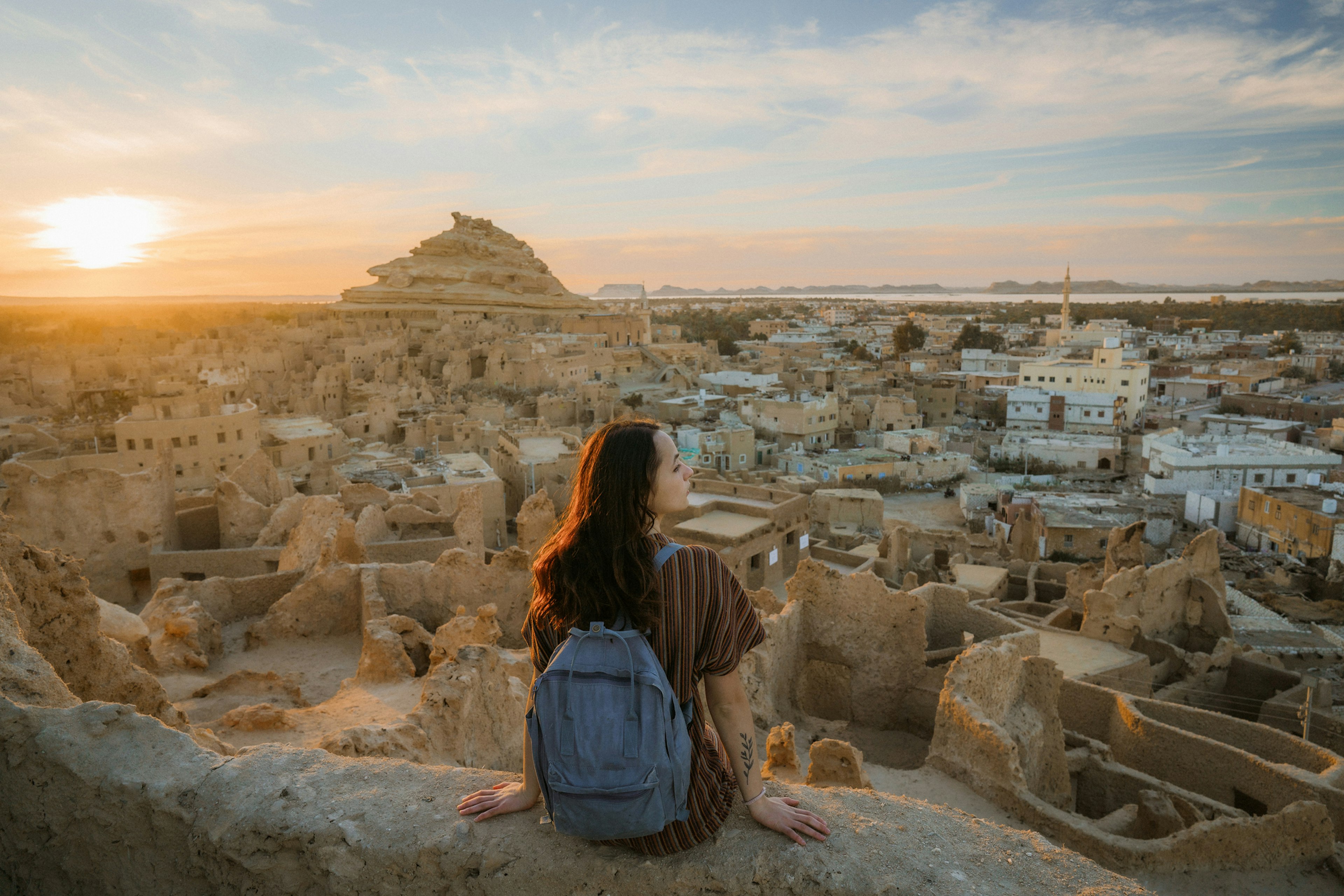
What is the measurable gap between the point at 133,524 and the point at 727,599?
12.2 meters

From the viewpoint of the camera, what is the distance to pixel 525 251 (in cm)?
7656

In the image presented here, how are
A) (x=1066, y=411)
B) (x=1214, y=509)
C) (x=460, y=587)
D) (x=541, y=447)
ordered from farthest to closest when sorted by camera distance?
(x=1066, y=411), (x=1214, y=509), (x=541, y=447), (x=460, y=587)

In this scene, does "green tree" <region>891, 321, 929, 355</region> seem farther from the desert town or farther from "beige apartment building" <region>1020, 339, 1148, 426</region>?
the desert town

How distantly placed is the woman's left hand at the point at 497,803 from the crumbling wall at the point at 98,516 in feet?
34.6

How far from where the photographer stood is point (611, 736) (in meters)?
2.06

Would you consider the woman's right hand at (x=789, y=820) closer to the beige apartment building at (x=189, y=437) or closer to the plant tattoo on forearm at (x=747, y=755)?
the plant tattoo on forearm at (x=747, y=755)

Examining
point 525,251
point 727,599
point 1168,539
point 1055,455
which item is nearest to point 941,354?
point 1055,455

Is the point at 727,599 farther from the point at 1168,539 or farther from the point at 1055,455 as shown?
the point at 1055,455

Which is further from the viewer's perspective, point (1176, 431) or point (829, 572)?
point (1176, 431)

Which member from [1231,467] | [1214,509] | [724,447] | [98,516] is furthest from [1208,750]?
[1231,467]

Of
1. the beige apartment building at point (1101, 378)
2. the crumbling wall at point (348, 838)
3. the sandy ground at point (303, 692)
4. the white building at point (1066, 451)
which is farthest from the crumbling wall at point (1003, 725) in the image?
the beige apartment building at point (1101, 378)

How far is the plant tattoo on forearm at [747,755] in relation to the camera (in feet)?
7.66

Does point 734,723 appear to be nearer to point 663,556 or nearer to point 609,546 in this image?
point 663,556

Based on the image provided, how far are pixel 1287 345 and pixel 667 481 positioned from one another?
311 feet
